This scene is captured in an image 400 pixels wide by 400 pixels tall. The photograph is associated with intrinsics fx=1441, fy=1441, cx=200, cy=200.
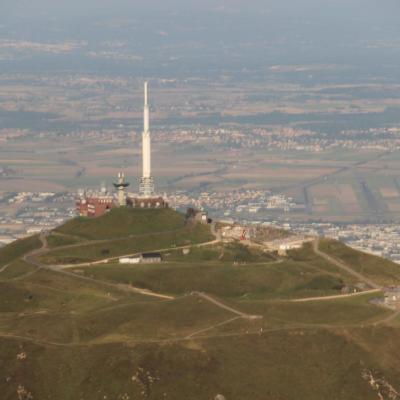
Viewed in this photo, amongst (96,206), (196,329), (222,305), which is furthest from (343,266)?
(96,206)

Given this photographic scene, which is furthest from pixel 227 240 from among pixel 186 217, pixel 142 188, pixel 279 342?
pixel 279 342

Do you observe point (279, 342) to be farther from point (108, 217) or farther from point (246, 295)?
point (108, 217)

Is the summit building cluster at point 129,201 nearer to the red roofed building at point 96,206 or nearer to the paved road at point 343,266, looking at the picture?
the red roofed building at point 96,206

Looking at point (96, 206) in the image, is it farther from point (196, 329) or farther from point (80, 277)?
point (196, 329)

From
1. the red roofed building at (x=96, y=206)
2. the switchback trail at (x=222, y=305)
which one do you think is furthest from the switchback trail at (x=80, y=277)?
the red roofed building at (x=96, y=206)

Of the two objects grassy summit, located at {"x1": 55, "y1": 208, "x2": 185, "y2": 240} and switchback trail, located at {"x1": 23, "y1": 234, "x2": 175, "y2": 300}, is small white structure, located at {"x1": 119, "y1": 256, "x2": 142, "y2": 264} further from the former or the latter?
grassy summit, located at {"x1": 55, "y1": 208, "x2": 185, "y2": 240}
